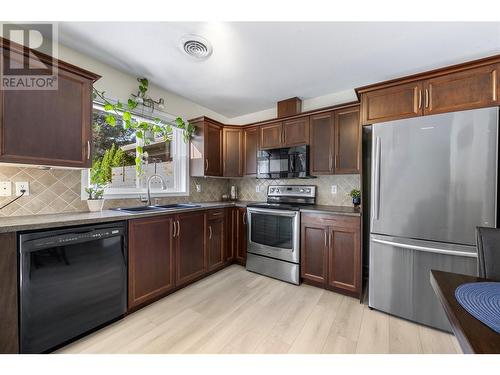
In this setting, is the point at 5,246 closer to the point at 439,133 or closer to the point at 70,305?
the point at 70,305

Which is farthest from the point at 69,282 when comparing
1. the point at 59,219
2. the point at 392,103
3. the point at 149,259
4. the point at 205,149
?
the point at 392,103

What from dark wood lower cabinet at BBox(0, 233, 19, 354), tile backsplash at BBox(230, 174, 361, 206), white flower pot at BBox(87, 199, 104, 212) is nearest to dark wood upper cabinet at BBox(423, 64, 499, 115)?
tile backsplash at BBox(230, 174, 361, 206)

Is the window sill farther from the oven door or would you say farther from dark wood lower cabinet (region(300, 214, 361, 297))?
dark wood lower cabinet (region(300, 214, 361, 297))

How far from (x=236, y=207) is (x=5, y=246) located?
7.59ft

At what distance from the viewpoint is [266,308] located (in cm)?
213

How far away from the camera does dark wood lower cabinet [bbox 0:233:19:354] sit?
1.30 metres

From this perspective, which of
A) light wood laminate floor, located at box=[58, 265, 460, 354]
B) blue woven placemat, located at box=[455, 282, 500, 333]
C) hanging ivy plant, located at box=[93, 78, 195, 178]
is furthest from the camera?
hanging ivy plant, located at box=[93, 78, 195, 178]

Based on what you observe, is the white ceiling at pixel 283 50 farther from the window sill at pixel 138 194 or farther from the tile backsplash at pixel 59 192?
the window sill at pixel 138 194

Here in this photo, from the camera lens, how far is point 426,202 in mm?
1813

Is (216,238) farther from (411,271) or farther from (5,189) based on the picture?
(411,271)

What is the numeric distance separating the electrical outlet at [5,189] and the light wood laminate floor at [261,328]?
4.07ft

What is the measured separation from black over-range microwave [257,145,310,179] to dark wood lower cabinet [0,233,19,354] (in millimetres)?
2578

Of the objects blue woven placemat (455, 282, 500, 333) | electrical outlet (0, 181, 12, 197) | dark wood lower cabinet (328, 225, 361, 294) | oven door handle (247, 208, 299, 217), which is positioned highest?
electrical outlet (0, 181, 12, 197)
